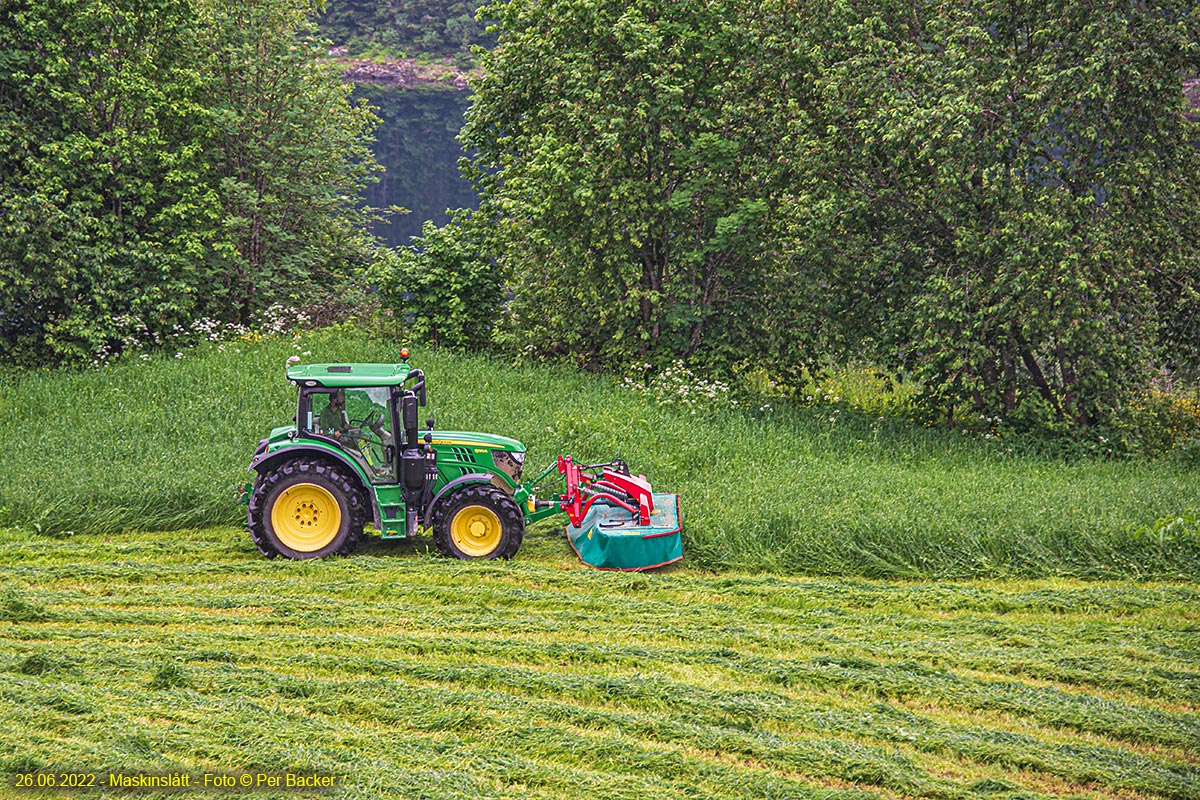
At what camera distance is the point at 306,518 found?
922cm


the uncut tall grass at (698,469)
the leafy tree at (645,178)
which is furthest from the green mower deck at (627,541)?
the leafy tree at (645,178)

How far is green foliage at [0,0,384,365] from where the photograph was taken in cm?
1520

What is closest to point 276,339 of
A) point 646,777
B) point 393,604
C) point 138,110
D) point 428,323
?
point 428,323

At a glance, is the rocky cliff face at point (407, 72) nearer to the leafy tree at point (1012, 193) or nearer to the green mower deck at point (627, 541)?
the leafy tree at point (1012, 193)

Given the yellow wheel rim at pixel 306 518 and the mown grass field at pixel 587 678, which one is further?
the yellow wheel rim at pixel 306 518

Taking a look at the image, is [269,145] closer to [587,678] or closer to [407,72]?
[587,678]

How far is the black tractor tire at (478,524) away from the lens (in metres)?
9.14

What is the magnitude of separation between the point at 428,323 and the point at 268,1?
7.20m

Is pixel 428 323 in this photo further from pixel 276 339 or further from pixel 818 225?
pixel 818 225

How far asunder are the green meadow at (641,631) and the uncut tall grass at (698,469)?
5 centimetres

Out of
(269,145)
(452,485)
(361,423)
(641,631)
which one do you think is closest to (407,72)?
(269,145)

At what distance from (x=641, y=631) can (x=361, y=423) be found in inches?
138

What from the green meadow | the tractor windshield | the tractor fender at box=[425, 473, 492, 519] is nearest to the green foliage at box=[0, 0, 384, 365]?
the green meadow

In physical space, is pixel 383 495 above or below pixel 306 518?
above
